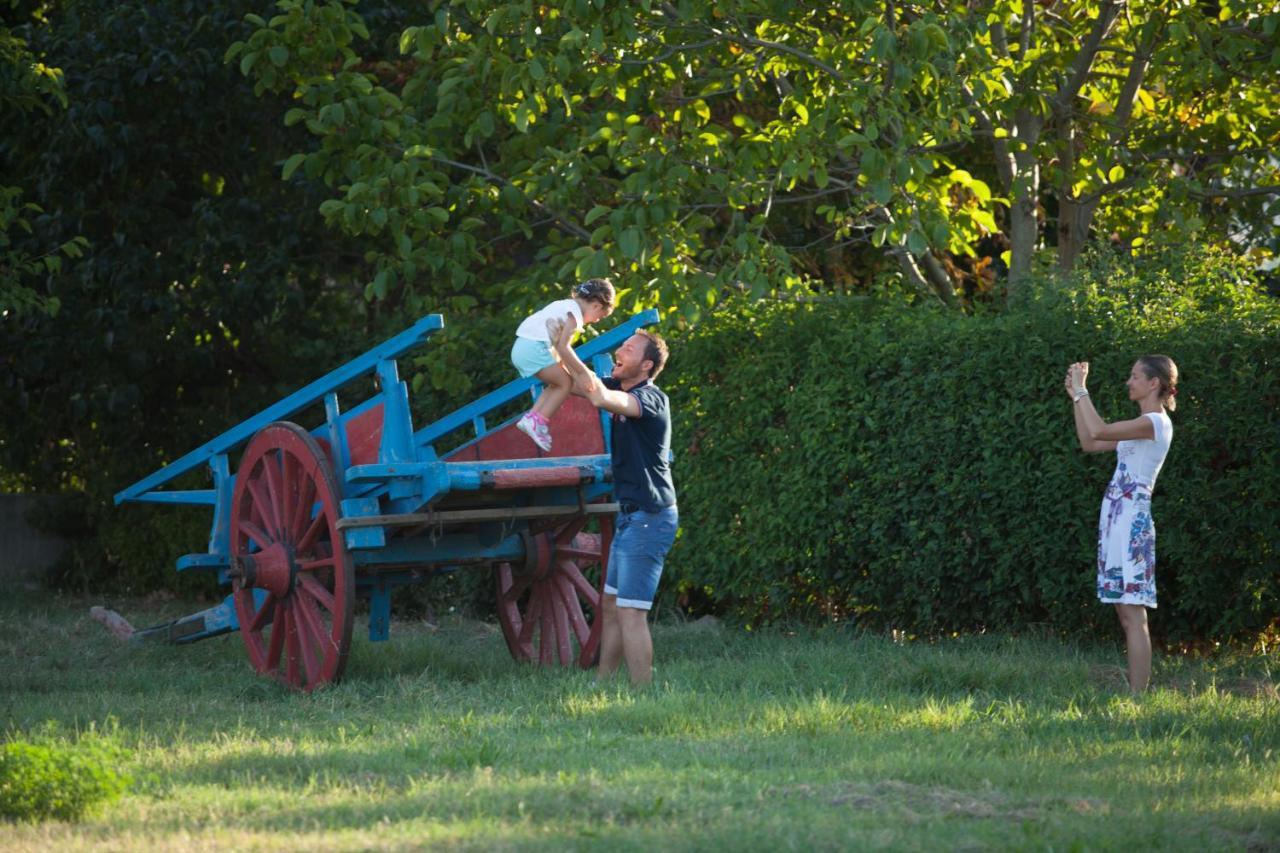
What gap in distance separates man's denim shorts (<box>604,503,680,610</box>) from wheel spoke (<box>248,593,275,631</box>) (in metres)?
1.93

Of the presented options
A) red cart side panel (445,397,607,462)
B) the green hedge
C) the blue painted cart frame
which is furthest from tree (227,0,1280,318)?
the blue painted cart frame

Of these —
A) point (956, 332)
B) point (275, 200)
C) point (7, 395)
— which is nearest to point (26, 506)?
point (7, 395)

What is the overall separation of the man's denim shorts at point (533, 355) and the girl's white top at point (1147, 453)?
2701 mm

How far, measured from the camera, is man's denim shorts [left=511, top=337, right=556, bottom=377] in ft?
23.9

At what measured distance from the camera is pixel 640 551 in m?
7.29

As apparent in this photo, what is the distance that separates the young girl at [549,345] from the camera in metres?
7.27

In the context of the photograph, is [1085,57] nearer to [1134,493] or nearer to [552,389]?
[1134,493]

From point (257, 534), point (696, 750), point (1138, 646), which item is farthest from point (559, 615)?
point (1138, 646)

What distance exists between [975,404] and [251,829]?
5.48 meters

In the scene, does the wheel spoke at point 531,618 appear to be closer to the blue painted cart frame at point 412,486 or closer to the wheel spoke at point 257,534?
the blue painted cart frame at point 412,486

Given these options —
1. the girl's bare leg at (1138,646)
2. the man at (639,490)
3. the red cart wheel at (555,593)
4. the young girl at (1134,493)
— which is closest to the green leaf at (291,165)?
the red cart wheel at (555,593)

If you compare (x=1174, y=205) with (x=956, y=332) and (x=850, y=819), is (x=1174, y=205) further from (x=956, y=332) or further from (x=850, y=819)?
(x=850, y=819)

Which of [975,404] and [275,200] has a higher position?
[275,200]

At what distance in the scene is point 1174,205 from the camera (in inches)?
423
